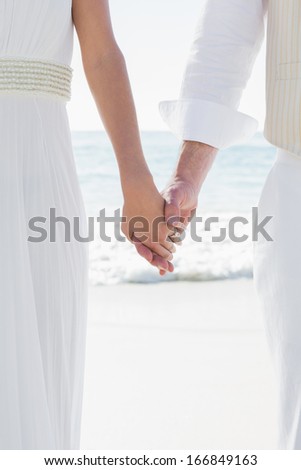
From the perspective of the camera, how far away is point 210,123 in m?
2.06

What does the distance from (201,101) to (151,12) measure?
56.8ft

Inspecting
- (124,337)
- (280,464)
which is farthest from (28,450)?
(124,337)

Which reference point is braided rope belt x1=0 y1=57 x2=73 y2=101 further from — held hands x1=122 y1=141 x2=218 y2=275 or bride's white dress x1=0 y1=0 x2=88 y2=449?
held hands x1=122 y1=141 x2=218 y2=275

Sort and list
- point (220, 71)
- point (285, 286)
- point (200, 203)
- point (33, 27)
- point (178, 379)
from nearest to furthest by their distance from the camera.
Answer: point (285, 286) < point (33, 27) < point (220, 71) < point (178, 379) < point (200, 203)

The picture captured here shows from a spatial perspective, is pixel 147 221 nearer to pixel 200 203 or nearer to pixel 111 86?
pixel 111 86

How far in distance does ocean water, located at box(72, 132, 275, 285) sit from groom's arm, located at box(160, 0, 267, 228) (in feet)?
21.4

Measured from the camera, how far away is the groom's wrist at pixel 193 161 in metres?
2.09

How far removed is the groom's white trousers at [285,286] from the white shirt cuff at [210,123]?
0.27m

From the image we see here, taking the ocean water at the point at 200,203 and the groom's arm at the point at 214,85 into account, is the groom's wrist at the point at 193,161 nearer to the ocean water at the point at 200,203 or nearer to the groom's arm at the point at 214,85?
the groom's arm at the point at 214,85

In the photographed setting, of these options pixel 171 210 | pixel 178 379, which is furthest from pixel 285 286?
pixel 178 379

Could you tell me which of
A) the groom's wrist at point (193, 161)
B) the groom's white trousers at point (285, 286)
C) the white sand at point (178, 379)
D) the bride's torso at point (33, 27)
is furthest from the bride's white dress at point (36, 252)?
the white sand at point (178, 379)

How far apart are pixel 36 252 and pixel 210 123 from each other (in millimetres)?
523

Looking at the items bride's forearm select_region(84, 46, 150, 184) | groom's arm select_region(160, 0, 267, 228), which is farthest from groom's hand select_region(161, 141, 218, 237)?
bride's forearm select_region(84, 46, 150, 184)

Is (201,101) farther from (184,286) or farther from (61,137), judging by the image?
(184,286)
